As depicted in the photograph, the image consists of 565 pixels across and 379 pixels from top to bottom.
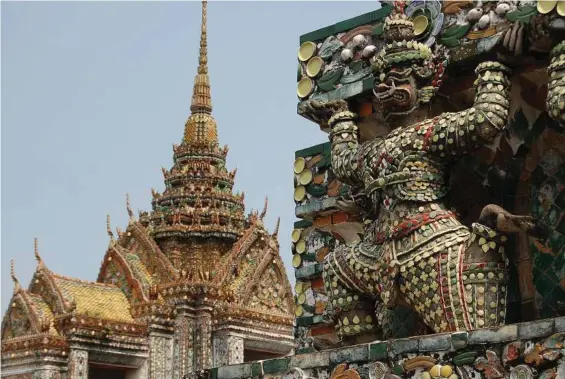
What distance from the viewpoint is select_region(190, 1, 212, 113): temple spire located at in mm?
24531

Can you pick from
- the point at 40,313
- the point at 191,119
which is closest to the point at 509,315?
the point at 40,313

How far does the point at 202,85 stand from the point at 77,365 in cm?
750

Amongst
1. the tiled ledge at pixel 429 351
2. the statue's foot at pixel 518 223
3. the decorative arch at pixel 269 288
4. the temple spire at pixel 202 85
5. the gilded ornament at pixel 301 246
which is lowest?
the tiled ledge at pixel 429 351

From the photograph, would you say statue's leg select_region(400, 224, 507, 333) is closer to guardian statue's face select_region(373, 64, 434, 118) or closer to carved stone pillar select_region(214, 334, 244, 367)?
guardian statue's face select_region(373, 64, 434, 118)

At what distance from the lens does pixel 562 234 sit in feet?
23.5

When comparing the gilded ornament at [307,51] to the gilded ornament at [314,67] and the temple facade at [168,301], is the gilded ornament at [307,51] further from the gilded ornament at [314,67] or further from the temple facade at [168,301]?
the temple facade at [168,301]

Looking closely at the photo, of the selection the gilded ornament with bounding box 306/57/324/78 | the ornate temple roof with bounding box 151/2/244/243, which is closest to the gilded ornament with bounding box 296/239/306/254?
the gilded ornament with bounding box 306/57/324/78

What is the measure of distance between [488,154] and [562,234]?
707 millimetres

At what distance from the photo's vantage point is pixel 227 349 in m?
20.7

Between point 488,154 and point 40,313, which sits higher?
point 40,313

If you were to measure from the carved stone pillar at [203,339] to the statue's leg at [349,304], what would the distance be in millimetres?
13406

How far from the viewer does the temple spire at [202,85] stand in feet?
Answer: 80.5

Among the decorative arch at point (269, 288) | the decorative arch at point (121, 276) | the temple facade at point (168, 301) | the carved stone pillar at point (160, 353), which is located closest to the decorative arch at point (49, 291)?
the temple facade at point (168, 301)

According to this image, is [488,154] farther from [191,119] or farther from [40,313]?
[191,119]
